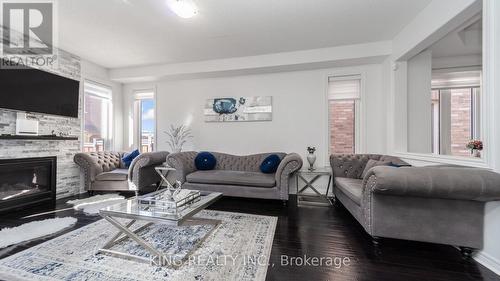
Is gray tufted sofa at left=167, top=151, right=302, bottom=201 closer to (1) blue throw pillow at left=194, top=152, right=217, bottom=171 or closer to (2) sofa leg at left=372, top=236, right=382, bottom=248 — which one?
(1) blue throw pillow at left=194, top=152, right=217, bottom=171

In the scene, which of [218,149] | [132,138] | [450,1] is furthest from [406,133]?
[132,138]

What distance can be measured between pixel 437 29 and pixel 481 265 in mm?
2482

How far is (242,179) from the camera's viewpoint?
3424 mm

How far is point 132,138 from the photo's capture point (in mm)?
5285

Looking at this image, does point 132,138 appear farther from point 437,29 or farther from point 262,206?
point 437,29

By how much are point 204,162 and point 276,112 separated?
69.9 inches

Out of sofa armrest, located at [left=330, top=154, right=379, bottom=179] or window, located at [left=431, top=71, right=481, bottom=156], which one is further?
window, located at [left=431, top=71, right=481, bottom=156]

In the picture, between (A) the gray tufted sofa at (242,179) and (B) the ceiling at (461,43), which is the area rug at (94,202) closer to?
(A) the gray tufted sofa at (242,179)

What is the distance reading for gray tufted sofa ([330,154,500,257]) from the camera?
175 centimetres

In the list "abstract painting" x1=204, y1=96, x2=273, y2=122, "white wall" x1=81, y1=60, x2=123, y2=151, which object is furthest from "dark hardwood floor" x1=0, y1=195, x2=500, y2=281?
"white wall" x1=81, y1=60, x2=123, y2=151

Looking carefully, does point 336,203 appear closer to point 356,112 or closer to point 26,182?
point 356,112

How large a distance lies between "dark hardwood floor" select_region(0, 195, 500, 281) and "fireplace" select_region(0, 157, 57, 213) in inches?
9.2

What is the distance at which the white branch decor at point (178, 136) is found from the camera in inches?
190

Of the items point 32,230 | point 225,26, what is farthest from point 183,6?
point 32,230
